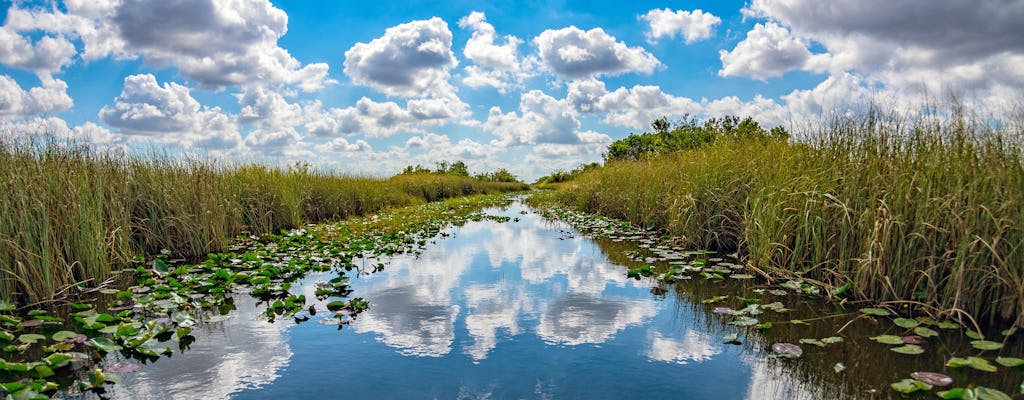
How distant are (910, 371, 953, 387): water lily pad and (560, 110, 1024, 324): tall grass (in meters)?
1.10

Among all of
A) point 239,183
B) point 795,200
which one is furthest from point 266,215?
point 795,200

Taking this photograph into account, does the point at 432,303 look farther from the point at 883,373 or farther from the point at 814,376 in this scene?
the point at 883,373

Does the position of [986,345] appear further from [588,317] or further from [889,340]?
[588,317]

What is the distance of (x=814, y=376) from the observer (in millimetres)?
3352

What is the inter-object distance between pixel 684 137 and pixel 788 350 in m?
18.9

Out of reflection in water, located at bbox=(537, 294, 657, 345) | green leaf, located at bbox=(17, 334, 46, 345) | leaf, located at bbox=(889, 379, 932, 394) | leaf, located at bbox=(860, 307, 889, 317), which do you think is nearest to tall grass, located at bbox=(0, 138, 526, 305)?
green leaf, located at bbox=(17, 334, 46, 345)

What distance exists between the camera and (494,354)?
12.6ft

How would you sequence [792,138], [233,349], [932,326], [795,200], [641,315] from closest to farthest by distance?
[233,349], [932,326], [641,315], [795,200], [792,138]

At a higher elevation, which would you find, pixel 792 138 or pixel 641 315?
pixel 792 138

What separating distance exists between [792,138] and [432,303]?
17.9ft

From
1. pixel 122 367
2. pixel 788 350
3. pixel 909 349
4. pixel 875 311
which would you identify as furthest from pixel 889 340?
pixel 122 367

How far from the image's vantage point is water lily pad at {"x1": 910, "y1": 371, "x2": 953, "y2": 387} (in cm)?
310

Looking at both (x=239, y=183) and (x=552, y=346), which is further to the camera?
(x=239, y=183)

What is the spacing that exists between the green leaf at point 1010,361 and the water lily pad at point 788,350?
120 cm
